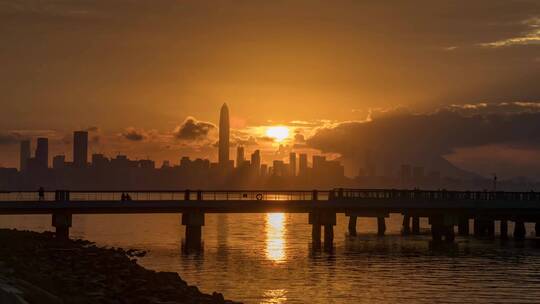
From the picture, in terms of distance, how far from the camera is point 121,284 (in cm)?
4238

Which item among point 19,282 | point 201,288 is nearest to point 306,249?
point 201,288

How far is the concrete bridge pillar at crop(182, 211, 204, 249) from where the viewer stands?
85.6m

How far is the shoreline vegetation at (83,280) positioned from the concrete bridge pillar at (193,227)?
90.9 feet

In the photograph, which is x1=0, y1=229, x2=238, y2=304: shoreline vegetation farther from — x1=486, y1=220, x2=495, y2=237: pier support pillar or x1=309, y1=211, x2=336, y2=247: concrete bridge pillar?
x1=486, y1=220, x2=495, y2=237: pier support pillar

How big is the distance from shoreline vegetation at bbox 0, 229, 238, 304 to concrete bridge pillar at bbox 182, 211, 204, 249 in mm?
27701

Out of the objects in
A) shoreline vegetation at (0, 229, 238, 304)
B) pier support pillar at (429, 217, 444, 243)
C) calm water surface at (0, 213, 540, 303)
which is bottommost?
calm water surface at (0, 213, 540, 303)

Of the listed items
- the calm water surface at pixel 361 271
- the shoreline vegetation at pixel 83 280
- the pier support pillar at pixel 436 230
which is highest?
the shoreline vegetation at pixel 83 280

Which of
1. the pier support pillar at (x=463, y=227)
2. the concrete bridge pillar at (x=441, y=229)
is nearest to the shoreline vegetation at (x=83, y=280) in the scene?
the concrete bridge pillar at (x=441, y=229)

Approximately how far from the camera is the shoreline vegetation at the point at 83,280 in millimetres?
34559

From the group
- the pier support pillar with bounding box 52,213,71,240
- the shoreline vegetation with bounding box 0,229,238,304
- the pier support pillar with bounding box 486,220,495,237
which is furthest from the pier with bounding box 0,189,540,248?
the shoreline vegetation with bounding box 0,229,238,304

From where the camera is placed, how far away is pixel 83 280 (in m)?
41.9

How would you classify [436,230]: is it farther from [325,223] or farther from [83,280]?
[83,280]

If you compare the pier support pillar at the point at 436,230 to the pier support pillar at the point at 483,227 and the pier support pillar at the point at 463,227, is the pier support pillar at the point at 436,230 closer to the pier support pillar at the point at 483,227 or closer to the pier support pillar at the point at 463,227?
the pier support pillar at the point at 483,227

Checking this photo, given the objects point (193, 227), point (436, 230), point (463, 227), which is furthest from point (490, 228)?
point (193, 227)
